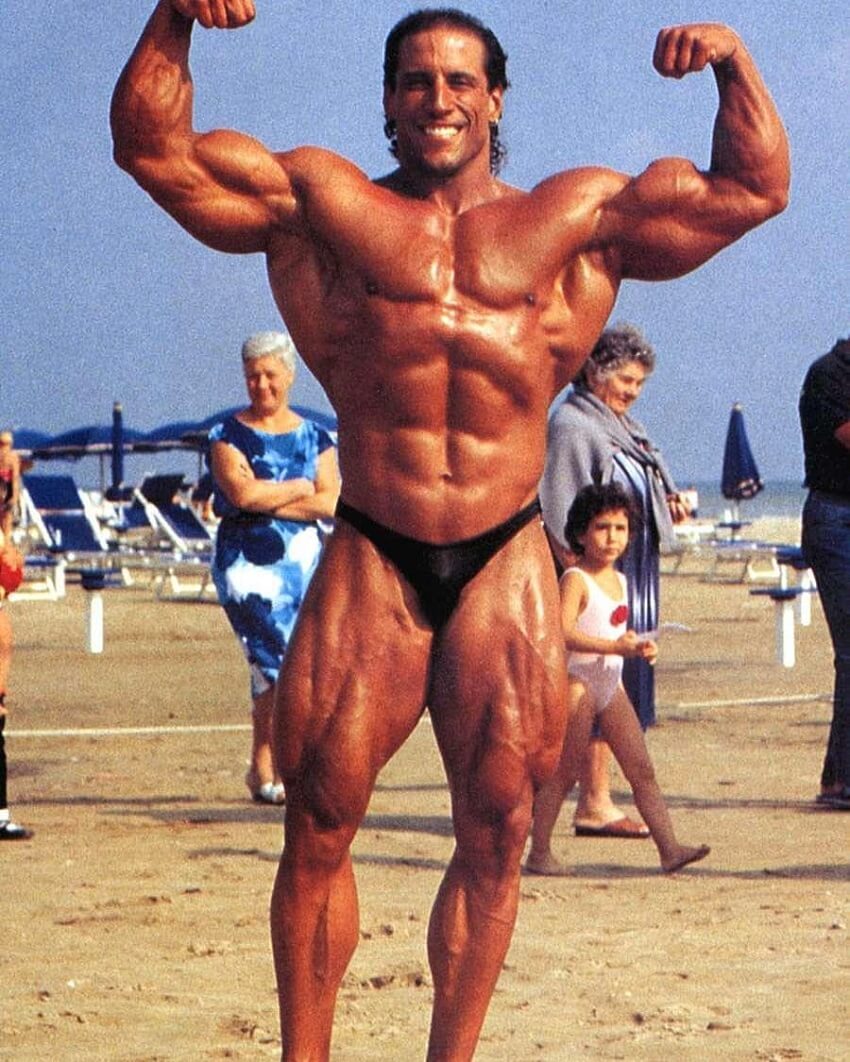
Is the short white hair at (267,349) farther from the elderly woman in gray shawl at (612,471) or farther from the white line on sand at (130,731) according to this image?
the white line on sand at (130,731)

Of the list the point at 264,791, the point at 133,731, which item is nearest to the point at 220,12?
the point at 264,791

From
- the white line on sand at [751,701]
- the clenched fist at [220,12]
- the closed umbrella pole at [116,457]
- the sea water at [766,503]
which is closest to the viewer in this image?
the clenched fist at [220,12]

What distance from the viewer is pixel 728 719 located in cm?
1218

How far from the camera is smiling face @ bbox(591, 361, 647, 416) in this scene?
8008mm

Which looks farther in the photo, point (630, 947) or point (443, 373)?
point (630, 947)

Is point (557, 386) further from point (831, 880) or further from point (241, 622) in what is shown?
point (241, 622)

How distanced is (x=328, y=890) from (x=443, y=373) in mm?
1032

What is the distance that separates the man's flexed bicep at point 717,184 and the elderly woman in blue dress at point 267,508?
439 centimetres

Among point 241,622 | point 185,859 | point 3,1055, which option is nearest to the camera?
point 3,1055

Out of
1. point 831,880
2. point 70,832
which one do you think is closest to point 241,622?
point 70,832

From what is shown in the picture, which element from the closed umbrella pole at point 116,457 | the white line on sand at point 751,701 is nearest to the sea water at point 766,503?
the closed umbrella pole at point 116,457

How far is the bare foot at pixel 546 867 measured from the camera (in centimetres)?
729

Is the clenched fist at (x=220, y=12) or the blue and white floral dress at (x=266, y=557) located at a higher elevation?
the clenched fist at (x=220, y=12)

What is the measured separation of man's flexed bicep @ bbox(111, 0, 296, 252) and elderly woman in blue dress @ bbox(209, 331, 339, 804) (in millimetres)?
4416
